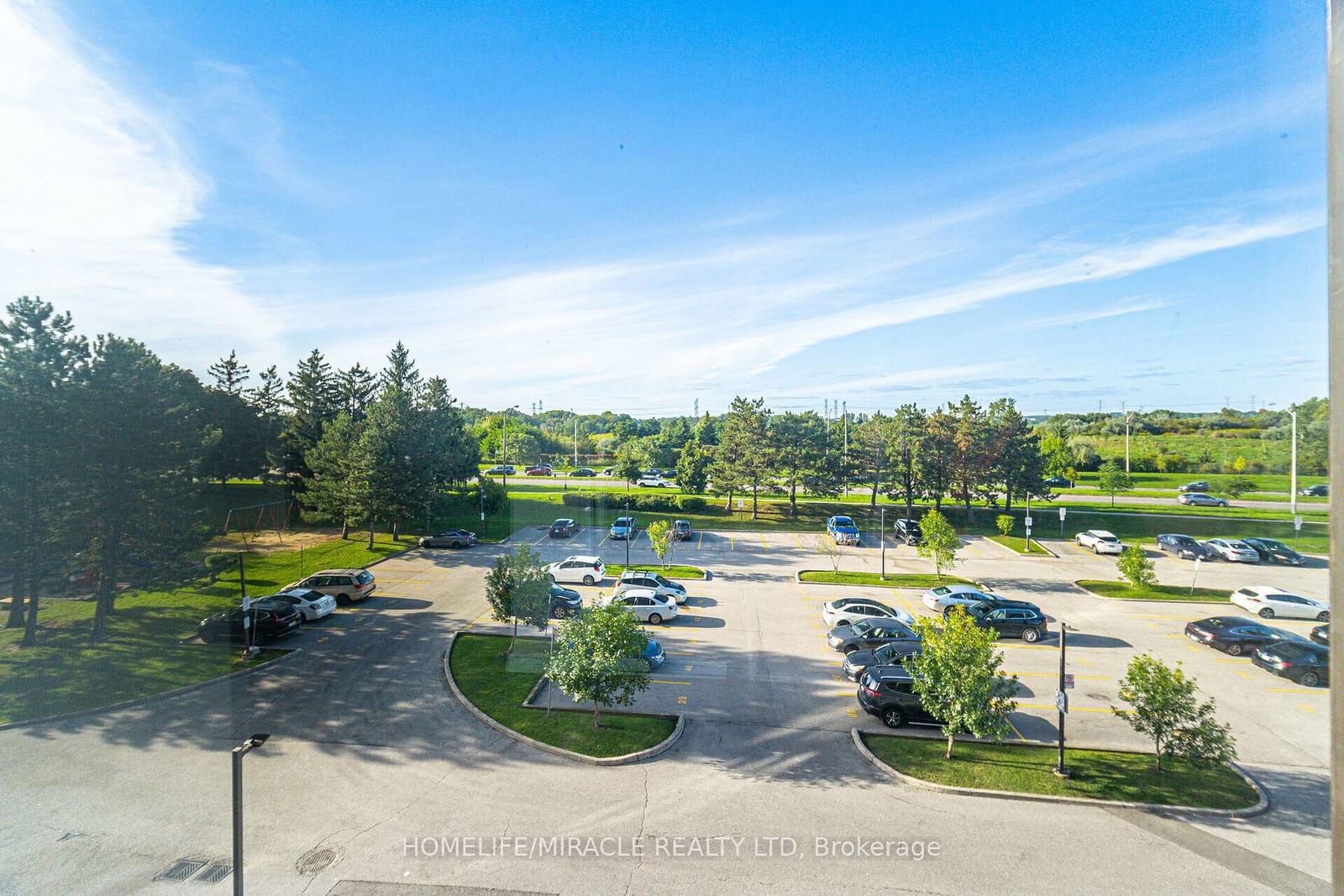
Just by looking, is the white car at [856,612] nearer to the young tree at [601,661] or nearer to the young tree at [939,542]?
the young tree at [939,542]

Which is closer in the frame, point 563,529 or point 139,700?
point 139,700

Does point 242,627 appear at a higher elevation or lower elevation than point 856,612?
lower

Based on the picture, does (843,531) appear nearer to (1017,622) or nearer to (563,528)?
(1017,622)

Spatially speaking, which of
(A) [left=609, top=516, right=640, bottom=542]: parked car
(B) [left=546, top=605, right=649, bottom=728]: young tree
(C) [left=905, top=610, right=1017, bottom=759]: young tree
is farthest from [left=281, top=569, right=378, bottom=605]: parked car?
(C) [left=905, top=610, right=1017, bottom=759]: young tree

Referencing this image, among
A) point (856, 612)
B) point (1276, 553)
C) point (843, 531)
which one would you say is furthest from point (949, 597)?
point (1276, 553)

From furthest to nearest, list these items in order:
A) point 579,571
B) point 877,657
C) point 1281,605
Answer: point 579,571
point 1281,605
point 877,657

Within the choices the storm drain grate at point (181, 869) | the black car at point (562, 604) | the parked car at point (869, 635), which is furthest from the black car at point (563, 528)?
the storm drain grate at point (181, 869)

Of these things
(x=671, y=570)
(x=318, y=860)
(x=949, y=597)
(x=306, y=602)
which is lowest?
(x=318, y=860)
